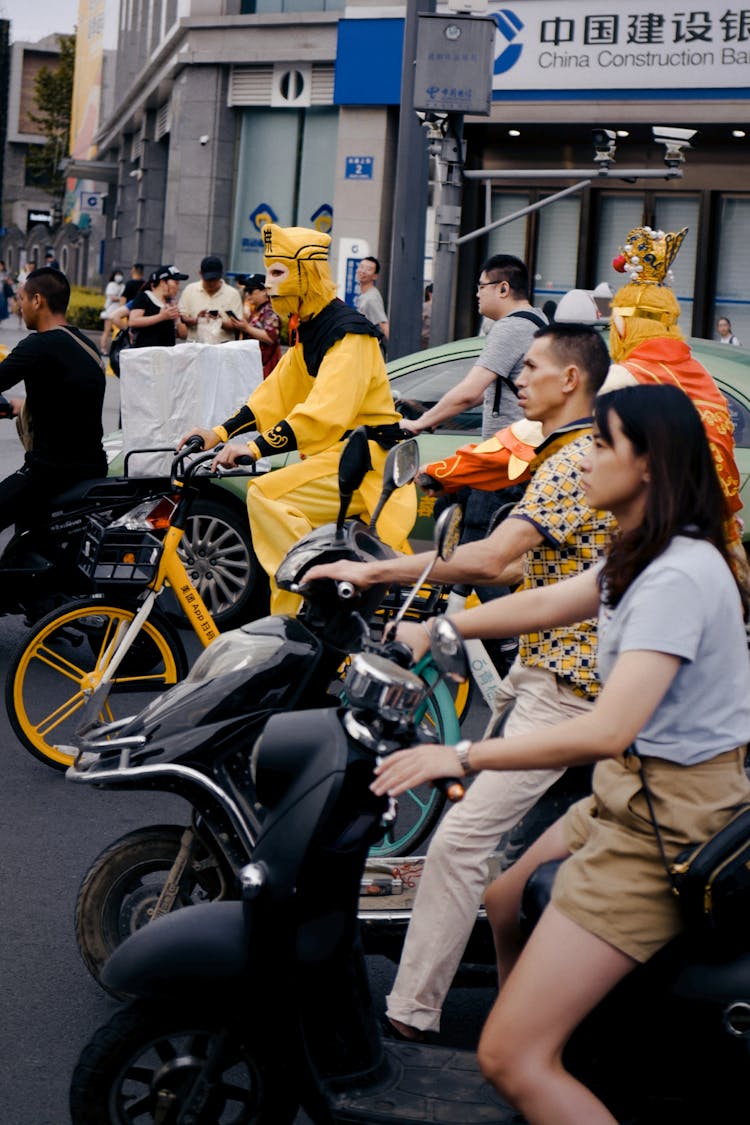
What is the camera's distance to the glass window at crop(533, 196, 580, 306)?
2461cm

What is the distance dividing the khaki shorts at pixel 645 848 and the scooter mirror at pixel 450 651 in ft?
1.26

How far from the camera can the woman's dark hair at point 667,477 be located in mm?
2820

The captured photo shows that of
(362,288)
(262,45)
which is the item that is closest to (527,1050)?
(362,288)

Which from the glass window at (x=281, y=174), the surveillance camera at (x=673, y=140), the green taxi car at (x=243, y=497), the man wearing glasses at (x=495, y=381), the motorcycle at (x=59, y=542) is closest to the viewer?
the motorcycle at (x=59, y=542)

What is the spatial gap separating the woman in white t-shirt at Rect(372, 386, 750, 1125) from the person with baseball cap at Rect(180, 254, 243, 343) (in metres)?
12.2

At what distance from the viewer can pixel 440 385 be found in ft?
29.4

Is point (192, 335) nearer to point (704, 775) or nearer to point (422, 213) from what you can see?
point (422, 213)

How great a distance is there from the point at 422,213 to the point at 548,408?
9942mm

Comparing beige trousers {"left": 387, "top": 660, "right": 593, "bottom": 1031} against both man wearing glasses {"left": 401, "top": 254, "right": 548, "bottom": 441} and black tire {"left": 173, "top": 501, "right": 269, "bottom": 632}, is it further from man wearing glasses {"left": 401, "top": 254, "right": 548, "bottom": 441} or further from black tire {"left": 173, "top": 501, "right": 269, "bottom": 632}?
black tire {"left": 173, "top": 501, "right": 269, "bottom": 632}

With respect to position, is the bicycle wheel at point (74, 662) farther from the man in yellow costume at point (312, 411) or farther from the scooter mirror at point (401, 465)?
the scooter mirror at point (401, 465)

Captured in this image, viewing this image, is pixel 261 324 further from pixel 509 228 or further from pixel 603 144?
pixel 509 228

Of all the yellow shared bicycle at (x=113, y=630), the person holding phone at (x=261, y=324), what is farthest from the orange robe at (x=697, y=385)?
the person holding phone at (x=261, y=324)

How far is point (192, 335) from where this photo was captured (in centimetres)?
1508

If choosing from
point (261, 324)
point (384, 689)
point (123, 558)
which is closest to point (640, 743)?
point (384, 689)
